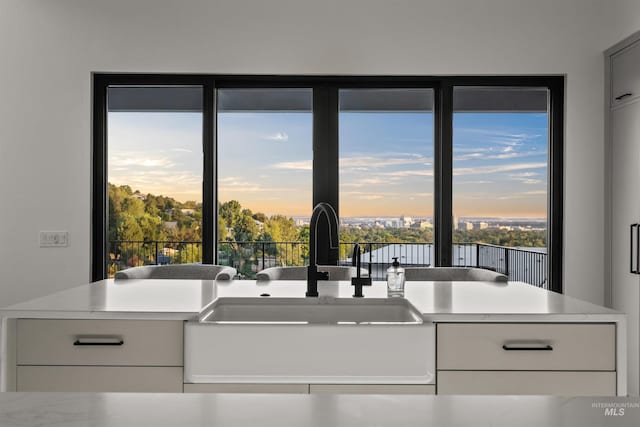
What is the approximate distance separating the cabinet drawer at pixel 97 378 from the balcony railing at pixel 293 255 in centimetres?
226

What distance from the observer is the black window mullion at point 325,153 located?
12.3 feet

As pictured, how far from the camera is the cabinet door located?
3174mm

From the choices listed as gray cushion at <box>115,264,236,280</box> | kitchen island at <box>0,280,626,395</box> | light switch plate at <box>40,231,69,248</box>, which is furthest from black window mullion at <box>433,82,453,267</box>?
light switch plate at <box>40,231,69,248</box>

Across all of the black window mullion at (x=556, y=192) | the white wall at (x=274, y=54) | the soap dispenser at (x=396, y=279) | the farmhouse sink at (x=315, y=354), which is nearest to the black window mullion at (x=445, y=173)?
the white wall at (x=274, y=54)

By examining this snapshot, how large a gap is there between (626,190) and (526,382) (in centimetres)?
236

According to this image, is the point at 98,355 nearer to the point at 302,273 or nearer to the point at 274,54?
the point at 302,273

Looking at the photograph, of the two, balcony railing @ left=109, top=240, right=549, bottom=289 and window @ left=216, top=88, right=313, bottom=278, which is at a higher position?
window @ left=216, top=88, right=313, bottom=278

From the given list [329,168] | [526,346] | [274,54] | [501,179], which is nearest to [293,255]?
[329,168]

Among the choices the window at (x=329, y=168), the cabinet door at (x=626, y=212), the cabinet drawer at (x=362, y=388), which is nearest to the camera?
the cabinet drawer at (x=362, y=388)

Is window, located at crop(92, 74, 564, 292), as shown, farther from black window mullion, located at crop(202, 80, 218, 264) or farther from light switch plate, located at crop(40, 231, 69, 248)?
light switch plate, located at crop(40, 231, 69, 248)

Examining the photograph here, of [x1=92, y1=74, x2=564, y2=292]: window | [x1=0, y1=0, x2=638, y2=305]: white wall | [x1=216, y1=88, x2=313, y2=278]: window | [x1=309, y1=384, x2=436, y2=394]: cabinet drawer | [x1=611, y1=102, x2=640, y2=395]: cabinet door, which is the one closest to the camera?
[x1=309, y1=384, x2=436, y2=394]: cabinet drawer

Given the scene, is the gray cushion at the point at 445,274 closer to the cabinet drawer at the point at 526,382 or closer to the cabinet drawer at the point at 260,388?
the cabinet drawer at the point at 526,382

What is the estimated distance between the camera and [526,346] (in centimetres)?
152

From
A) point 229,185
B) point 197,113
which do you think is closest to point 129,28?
point 197,113
